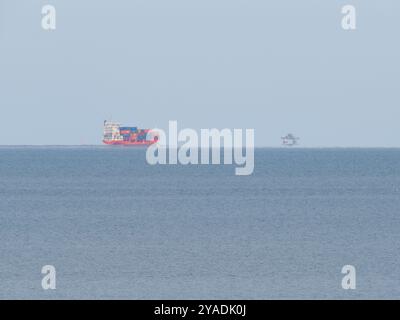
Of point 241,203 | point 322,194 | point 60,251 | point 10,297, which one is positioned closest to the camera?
point 10,297

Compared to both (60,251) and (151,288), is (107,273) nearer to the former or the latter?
(151,288)

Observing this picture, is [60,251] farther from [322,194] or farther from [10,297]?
[322,194]

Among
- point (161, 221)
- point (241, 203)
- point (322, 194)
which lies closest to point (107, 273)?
point (161, 221)

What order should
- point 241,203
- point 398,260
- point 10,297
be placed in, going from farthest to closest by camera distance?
point 241,203 → point 398,260 → point 10,297

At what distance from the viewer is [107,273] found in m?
35.4

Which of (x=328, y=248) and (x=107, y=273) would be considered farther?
(x=328, y=248)

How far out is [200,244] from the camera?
45.3 meters

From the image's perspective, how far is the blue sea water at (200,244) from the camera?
1275 inches

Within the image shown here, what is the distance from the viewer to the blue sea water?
32375mm
